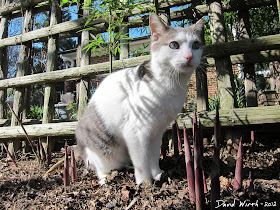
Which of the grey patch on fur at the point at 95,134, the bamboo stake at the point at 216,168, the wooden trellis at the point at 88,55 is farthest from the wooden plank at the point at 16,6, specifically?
the bamboo stake at the point at 216,168

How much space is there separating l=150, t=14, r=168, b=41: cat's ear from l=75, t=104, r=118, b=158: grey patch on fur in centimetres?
86

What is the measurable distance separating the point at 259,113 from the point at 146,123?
1360 mm

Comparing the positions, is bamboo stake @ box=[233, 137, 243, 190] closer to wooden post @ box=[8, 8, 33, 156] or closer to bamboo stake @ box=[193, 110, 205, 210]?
bamboo stake @ box=[193, 110, 205, 210]

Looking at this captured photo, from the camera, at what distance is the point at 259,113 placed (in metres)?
2.22

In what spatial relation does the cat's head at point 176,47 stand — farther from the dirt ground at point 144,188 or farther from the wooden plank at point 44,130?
the wooden plank at point 44,130

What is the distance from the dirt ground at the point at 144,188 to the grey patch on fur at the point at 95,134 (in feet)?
0.94

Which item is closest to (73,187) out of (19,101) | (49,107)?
(49,107)

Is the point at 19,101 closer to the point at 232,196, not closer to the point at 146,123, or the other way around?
the point at 146,123

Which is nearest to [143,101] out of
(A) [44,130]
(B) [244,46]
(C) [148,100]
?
(C) [148,100]

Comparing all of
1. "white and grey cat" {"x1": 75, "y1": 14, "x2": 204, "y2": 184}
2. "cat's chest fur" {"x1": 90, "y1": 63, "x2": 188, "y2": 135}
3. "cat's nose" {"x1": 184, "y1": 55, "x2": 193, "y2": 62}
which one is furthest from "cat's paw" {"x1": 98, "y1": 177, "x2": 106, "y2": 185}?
"cat's nose" {"x1": 184, "y1": 55, "x2": 193, "y2": 62}

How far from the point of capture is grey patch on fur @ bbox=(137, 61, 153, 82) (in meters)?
1.71

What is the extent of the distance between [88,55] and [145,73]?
1547 mm

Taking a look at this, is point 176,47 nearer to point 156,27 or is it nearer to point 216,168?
point 156,27

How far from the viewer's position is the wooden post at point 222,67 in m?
2.35
